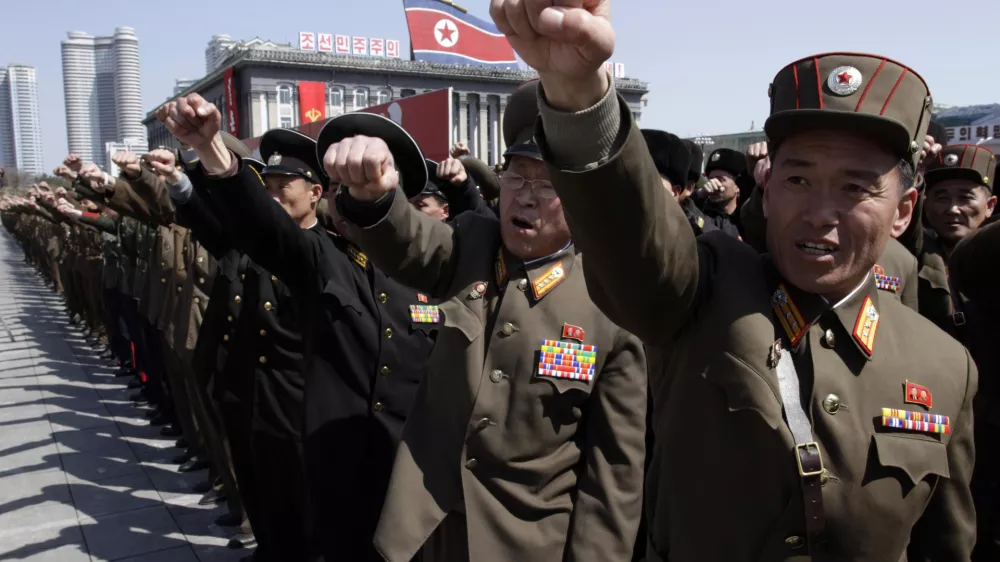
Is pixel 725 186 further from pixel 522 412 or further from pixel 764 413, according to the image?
pixel 764 413

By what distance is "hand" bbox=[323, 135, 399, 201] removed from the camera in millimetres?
Answer: 1910

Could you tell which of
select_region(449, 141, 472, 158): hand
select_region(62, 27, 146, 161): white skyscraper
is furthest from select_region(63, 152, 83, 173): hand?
select_region(62, 27, 146, 161): white skyscraper

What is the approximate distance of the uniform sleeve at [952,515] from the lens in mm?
1635

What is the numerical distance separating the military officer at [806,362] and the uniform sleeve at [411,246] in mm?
911

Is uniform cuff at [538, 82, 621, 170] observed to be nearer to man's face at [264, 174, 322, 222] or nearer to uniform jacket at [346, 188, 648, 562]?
uniform jacket at [346, 188, 648, 562]

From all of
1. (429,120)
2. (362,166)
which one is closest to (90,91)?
(429,120)

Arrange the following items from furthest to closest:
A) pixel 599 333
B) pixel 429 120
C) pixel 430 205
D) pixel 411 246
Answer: pixel 429 120, pixel 430 205, pixel 599 333, pixel 411 246

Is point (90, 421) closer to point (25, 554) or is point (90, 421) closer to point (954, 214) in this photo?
point (25, 554)

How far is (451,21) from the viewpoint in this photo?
43.9 ft

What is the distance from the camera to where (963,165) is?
3.64m

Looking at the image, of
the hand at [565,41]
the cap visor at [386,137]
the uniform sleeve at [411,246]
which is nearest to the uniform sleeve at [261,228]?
the cap visor at [386,137]

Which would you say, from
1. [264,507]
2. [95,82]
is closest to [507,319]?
[264,507]

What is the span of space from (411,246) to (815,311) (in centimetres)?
116

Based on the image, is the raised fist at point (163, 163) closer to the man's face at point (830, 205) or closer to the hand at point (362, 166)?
the hand at point (362, 166)
